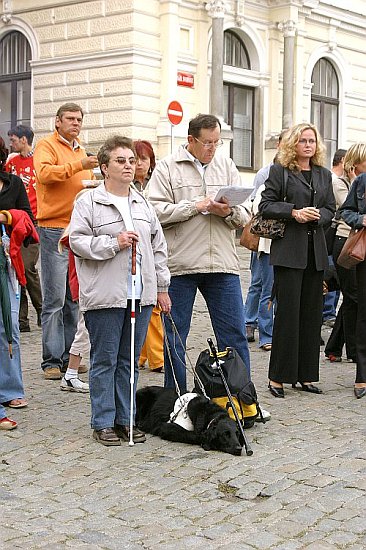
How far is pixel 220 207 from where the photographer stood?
6645 mm

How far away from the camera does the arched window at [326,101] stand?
27.7 meters

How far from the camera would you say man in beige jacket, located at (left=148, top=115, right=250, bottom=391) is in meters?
6.78

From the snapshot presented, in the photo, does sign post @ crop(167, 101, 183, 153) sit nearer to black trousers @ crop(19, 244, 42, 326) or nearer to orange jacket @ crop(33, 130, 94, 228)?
black trousers @ crop(19, 244, 42, 326)

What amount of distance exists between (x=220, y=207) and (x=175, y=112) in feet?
47.6

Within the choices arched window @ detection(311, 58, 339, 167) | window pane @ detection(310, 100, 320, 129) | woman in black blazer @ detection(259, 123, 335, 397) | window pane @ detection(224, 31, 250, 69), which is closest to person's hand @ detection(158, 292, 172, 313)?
woman in black blazer @ detection(259, 123, 335, 397)

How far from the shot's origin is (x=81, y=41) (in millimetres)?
22938

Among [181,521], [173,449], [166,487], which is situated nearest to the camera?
[181,521]

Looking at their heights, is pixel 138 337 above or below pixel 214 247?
below

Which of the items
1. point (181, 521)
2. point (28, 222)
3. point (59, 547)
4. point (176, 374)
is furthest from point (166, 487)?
point (28, 222)

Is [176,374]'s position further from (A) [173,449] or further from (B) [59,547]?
(B) [59,547]

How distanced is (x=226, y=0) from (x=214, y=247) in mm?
17936

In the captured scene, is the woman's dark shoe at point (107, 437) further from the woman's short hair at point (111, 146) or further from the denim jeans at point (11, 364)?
the woman's short hair at point (111, 146)

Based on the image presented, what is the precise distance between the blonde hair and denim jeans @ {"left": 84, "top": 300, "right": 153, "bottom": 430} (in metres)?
1.87

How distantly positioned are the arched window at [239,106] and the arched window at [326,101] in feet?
8.20
